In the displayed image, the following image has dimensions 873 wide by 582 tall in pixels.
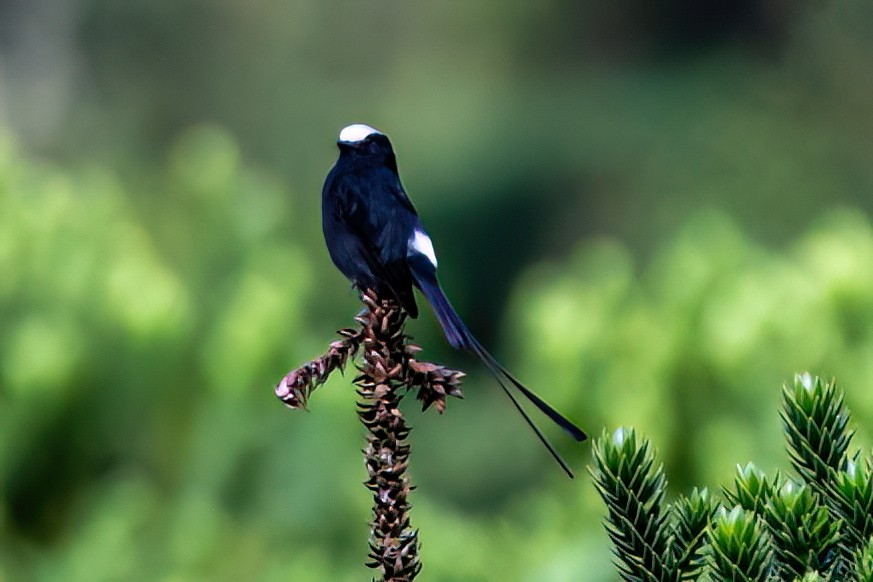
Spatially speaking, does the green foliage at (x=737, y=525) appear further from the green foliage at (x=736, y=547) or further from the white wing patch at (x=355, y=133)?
the white wing patch at (x=355, y=133)

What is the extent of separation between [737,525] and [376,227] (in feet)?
1.01

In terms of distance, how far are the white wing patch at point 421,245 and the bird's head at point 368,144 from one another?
0.07 metres

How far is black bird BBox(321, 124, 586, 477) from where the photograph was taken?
0.76 metres

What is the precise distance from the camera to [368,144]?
81 cm

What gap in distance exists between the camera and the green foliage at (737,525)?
2.23ft

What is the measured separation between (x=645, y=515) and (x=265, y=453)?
160cm

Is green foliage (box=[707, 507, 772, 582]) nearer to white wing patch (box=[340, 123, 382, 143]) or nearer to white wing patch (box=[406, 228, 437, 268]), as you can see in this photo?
white wing patch (box=[406, 228, 437, 268])

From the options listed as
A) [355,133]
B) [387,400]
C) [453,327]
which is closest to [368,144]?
[355,133]

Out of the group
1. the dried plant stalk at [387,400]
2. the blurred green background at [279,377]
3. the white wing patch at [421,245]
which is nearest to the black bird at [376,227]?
the white wing patch at [421,245]

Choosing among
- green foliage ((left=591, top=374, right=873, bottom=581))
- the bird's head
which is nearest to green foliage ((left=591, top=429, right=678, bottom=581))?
green foliage ((left=591, top=374, right=873, bottom=581))

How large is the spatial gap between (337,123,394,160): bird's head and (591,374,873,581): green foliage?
254 mm

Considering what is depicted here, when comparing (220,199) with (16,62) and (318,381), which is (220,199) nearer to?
(318,381)

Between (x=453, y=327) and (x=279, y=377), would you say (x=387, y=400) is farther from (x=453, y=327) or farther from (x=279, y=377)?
(x=279, y=377)

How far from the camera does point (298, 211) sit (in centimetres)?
459
